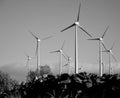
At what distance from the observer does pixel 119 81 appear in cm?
3162

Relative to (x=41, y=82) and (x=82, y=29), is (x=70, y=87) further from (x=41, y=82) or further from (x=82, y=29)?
(x=82, y=29)

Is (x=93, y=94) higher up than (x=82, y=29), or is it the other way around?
(x=82, y=29)

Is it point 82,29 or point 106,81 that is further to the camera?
point 82,29

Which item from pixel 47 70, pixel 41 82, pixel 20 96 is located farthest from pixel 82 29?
pixel 47 70

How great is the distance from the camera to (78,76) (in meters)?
35.9

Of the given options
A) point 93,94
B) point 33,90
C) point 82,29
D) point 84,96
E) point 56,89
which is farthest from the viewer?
point 82,29

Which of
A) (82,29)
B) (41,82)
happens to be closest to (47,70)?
(82,29)

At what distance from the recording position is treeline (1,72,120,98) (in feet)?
104

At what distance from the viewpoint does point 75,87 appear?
34.2m

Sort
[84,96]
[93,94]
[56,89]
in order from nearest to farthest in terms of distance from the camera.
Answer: [84,96]
[93,94]
[56,89]

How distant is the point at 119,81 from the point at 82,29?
24.9 m

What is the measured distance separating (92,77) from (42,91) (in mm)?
6204

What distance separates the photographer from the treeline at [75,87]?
3175 centimetres

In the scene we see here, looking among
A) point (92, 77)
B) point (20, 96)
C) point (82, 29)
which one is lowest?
point (20, 96)
